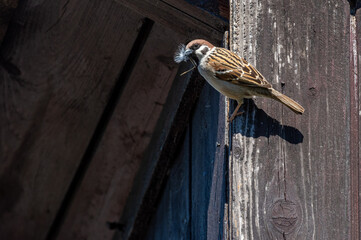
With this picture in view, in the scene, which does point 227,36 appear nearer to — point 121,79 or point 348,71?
point 348,71

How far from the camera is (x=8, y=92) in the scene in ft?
9.62

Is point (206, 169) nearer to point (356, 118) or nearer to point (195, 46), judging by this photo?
point (195, 46)

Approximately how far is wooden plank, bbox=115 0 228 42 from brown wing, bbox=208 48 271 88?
0.10m

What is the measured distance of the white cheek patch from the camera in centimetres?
252

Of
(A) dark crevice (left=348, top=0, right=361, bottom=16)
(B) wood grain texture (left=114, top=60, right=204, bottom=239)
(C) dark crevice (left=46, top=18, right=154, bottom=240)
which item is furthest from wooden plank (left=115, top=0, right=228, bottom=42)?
(A) dark crevice (left=348, top=0, right=361, bottom=16)

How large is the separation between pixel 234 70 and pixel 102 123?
105 centimetres

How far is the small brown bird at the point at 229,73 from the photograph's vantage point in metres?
1.99

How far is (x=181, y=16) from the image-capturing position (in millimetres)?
2389

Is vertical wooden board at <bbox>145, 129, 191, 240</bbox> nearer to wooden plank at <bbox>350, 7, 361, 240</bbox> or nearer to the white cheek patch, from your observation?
the white cheek patch

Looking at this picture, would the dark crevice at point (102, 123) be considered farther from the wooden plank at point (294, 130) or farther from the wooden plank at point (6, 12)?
the wooden plank at point (294, 130)

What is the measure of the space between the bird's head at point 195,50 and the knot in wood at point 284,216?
35.1 inches

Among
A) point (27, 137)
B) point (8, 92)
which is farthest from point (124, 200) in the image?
point (8, 92)

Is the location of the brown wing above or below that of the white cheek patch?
below

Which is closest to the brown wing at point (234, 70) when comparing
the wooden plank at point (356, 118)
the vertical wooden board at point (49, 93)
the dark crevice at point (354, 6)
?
the wooden plank at point (356, 118)
